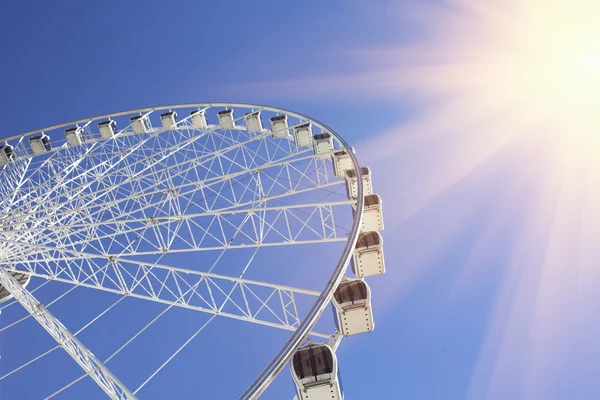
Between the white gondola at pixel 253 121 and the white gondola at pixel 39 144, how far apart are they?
10598 millimetres

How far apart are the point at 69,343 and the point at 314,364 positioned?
7527 mm

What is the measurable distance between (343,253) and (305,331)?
1825 mm

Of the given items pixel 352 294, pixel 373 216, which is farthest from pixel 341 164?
pixel 352 294

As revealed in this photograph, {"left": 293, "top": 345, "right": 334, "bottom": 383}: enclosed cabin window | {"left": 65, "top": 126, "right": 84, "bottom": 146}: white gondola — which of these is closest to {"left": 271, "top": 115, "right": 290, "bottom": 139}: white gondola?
{"left": 65, "top": 126, "right": 84, "bottom": 146}: white gondola

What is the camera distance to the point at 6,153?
20.9m

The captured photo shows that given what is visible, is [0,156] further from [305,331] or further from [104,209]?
[305,331]

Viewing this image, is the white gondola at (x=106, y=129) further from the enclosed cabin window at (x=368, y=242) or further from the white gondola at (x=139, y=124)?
the enclosed cabin window at (x=368, y=242)

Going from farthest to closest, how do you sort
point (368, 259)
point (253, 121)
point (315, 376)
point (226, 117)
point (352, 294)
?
point (226, 117) < point (253, 121) < point (368, 259) < point (352, 294) < point (315, 376)

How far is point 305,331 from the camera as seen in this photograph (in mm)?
6164

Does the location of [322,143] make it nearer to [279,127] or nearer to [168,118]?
[279,127]

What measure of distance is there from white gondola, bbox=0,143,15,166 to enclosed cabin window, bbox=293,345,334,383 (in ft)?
66.9

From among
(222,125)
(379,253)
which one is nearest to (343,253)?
(379,253)

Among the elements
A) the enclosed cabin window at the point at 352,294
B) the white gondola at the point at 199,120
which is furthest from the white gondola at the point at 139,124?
the enclosed cabin window at the point at 352,294

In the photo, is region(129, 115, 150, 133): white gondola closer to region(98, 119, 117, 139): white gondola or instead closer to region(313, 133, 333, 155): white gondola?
region(98, 119, 117, 139): white gondola
